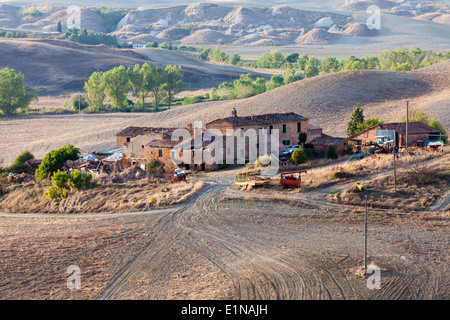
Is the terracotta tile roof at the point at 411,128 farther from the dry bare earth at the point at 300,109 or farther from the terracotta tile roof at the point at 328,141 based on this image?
the dry bare earth at the point at 300,109

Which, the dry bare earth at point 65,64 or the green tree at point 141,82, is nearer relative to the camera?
the green tree at point 141,82

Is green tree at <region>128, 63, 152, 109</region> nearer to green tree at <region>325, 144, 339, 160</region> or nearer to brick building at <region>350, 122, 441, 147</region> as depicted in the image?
brick building at <region>350, 122, 441, 147</region>

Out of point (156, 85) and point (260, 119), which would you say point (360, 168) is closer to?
point (260, 119)

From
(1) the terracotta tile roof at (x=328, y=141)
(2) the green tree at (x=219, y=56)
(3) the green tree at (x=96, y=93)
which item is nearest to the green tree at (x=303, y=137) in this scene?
→ (1) the terracotta tile roof at (x=328, y=141)

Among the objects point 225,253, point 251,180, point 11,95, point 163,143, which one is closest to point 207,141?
point 163,143

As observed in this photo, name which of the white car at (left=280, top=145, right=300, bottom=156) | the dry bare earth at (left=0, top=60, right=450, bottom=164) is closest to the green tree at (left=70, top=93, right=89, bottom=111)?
the dry bare earth at (left=0, top=60, right=450, bottom=164)

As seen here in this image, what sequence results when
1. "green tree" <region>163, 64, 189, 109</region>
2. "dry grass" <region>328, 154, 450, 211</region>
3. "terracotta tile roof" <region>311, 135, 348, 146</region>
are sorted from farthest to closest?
"green tree" <region>163, 64, 189, 109</region>, "terracotta tile roof" <region>311, 135, 348, 146</region>, "dry grass" <region>328, 154, 450, 211</region>

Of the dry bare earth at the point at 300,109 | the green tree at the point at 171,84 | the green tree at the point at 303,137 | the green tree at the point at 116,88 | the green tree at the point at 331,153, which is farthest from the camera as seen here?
the green tree at the point at 171,84
